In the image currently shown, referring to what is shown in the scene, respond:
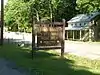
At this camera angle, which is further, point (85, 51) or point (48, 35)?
point (85, 51)

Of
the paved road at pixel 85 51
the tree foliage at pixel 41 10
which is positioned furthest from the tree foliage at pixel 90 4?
the tree foliage at pixel 41 10

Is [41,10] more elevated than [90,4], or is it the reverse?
[41,10]

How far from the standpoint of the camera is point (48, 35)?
15.9m

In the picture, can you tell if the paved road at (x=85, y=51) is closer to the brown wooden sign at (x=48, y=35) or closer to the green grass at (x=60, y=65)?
the brown wooden sign at (x=48, y=35)

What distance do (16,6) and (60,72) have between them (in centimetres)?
7312

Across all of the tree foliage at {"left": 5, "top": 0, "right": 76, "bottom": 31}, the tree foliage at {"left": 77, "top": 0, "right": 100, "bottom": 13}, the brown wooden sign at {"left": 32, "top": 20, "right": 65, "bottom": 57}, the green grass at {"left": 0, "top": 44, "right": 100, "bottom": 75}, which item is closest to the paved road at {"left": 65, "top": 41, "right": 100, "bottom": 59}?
the brown wooden sign at {"left": 32, "top": 20, "right": 65, "bottom": 57}

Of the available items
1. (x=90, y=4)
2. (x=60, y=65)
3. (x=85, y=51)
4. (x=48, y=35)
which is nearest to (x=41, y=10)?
(x=90, y=4)

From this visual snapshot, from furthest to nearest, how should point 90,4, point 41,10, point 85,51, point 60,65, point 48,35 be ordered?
point 41,10 < point 90,4 < point 85,51 < point 48,35 < point 60,65

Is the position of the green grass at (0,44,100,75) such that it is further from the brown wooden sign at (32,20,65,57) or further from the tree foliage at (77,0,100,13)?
the tree foliage at (77,0,100,13)

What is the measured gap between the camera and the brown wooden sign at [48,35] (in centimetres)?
1562

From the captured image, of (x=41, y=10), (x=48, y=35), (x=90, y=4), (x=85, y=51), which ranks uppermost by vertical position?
(x=41, y=10)

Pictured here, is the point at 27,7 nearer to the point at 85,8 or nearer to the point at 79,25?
the point at 79,25

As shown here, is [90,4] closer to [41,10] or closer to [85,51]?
[85,51]

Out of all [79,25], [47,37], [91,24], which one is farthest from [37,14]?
[47,37]
